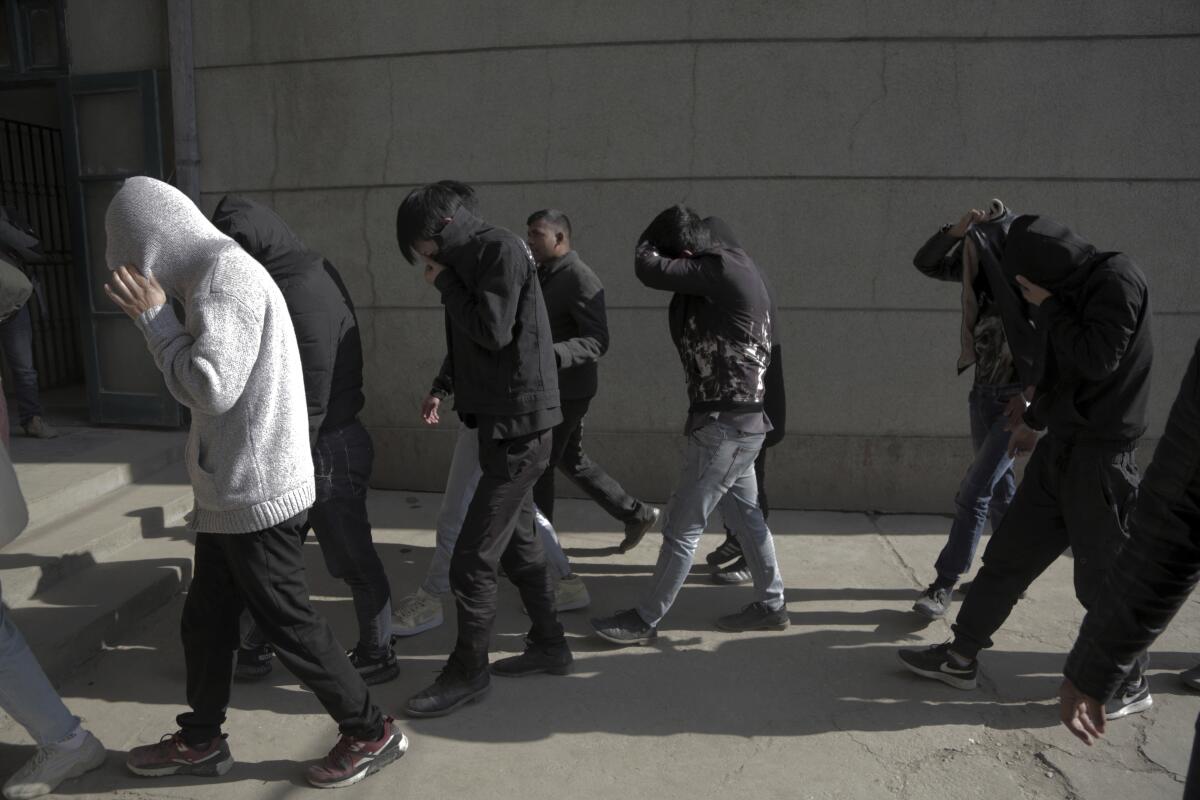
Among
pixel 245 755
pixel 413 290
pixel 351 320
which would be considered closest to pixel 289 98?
pixel 413 290

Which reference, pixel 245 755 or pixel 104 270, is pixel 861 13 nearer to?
pixel 245 755

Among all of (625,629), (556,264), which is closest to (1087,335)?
(625,629)

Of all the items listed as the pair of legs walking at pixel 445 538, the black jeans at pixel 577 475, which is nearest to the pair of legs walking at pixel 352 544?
the pair of legs walking at pixel 445 538

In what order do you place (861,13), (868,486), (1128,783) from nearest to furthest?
(1128,783) → (861,13) → (868,486)

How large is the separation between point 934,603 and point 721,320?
161 centimetres

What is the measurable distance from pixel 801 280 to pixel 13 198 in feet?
21.0

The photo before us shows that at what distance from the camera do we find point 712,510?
3508 mm

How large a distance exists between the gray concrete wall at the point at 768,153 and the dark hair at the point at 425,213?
2.38 meters

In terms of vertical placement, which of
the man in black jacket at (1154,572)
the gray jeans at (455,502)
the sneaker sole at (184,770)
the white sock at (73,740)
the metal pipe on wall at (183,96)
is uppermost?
the metal pipe on wall at (183,96)

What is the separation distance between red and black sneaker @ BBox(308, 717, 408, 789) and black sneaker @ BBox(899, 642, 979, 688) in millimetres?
1924

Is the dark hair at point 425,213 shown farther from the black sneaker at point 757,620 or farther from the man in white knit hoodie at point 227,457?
the black sneaker at point 757,620

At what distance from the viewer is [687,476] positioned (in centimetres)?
354

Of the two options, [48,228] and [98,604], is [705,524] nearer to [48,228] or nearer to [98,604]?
[98,604]

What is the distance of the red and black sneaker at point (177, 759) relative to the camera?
2.71 meters
